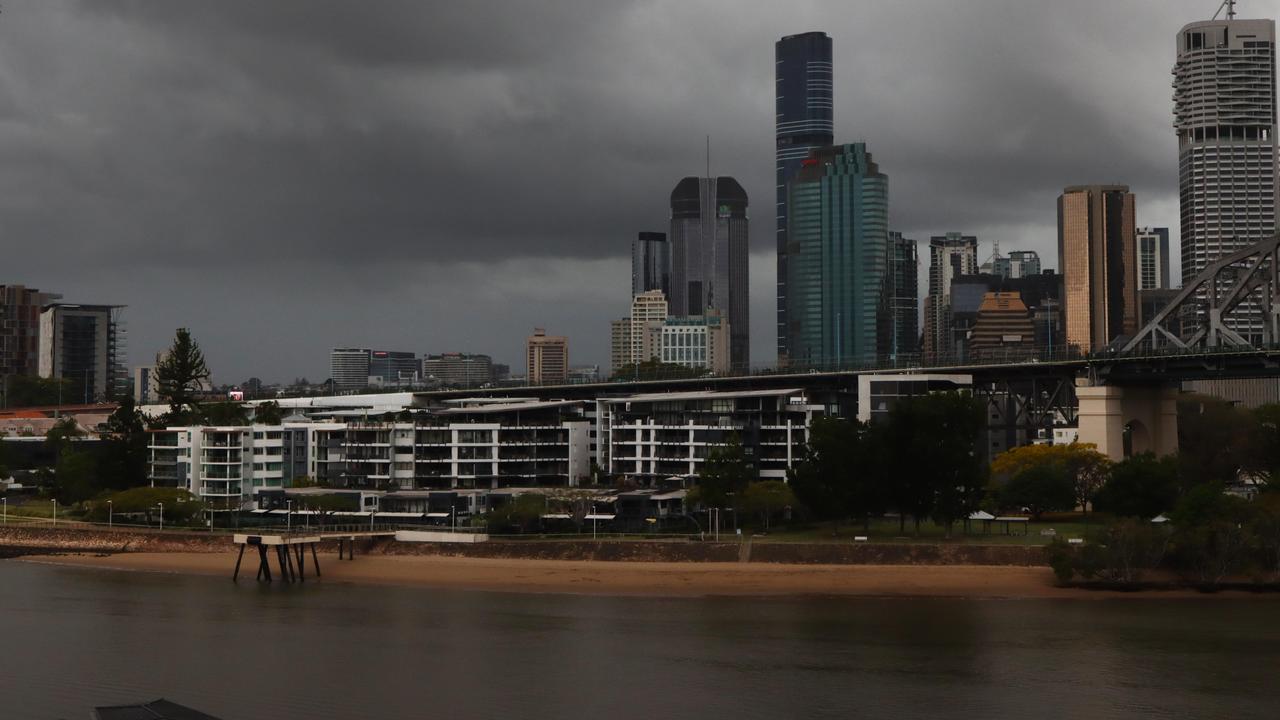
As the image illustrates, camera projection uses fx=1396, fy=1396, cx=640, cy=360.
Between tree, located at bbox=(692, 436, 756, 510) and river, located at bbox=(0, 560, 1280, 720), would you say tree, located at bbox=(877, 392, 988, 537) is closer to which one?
tree, located at bbox=(692, 436, 756, 510)

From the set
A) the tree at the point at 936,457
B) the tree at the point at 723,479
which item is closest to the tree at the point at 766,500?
the tree at the point at 723,479

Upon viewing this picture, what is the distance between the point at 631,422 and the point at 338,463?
2157cm

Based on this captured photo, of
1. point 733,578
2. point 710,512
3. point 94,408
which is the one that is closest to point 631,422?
point 710,512

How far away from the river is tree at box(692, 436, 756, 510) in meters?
15.7

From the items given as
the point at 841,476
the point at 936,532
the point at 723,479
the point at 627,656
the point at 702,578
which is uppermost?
the point at 841,476

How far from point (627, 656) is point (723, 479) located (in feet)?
102

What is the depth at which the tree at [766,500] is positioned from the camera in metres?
82.1

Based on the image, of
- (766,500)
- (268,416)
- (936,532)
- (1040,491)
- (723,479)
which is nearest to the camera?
(936,532)

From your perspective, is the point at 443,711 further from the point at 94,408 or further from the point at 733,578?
the point at 94,408

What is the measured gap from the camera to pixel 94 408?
179 metres

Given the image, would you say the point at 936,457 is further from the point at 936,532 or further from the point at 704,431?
the point at 704,431

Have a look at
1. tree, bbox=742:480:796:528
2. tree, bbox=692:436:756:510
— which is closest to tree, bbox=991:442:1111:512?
tree, bbox=742:480:796:528

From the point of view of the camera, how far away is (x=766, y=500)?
8231cm

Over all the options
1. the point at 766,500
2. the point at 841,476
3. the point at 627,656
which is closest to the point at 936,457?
the point at 841,476
